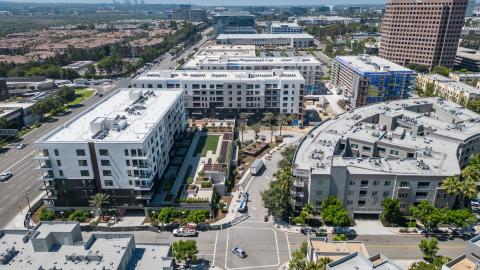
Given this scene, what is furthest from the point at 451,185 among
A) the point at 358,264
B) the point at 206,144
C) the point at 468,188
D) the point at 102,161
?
the point at 102,161

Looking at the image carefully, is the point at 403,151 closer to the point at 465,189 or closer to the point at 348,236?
the point at 465,189

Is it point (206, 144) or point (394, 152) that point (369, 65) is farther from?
point (206, 144)

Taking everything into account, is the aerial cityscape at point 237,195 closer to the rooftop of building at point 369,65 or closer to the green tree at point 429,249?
the green tree at point 429,249

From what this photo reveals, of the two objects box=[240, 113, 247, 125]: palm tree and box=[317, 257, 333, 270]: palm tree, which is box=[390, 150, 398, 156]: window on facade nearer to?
box=[317, 257, 333, 270]: palm tree

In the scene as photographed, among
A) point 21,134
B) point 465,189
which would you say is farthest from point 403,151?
point 21,134

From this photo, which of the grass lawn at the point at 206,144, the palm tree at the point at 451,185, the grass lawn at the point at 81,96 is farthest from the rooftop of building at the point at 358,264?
the grass lawn at the point at 81,96

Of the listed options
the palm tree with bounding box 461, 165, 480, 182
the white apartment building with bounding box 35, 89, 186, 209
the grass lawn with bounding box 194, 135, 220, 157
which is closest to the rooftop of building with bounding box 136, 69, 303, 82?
the grass lawn with bounding box 194, 135, 220, 157
